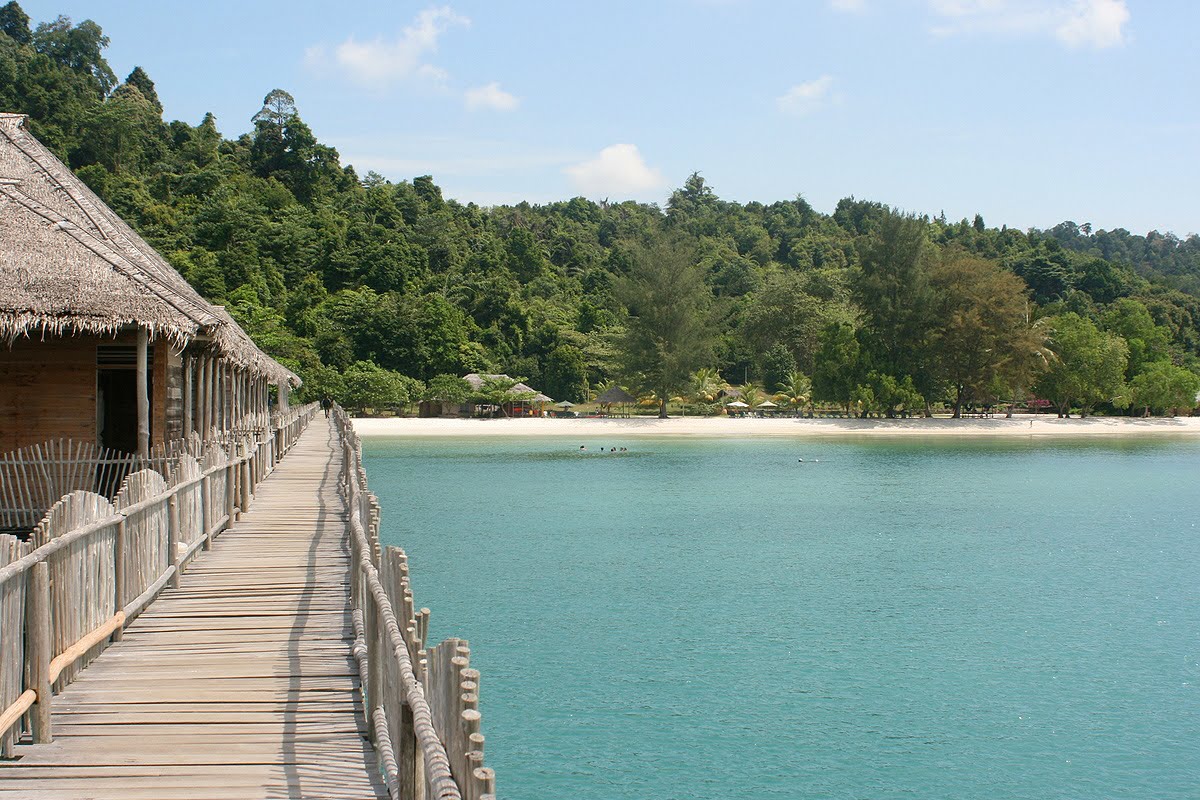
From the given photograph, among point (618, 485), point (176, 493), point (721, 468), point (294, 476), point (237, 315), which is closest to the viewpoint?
point (176, 493)

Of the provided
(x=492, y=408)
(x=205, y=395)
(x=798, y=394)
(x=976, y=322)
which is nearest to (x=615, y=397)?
(x=492, y=408)

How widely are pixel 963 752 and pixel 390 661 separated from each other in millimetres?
7286

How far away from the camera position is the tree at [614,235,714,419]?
2552 inches

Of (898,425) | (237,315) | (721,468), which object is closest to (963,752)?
(721,468)

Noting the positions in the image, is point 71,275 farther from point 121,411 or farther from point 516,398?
point 516,398

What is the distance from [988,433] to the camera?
198ft

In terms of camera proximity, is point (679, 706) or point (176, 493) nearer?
point (176, 493)

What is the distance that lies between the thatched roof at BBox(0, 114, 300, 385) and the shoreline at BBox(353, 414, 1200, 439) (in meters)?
38.6

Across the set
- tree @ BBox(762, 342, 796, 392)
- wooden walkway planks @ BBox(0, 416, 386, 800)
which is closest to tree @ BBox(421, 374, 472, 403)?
tree @ BBox(762, 342, 796, 392)

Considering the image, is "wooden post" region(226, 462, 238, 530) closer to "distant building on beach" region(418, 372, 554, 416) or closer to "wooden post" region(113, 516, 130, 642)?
"wooden post" region(113, 516, 130, 642)

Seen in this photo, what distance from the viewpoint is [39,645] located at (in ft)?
17.1

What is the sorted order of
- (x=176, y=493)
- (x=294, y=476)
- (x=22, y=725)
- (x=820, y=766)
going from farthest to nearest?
(x=294, y=476), (x=820, y=766), (x=176, y=493), (x=22, y=725)

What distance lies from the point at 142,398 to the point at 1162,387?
6746 cm

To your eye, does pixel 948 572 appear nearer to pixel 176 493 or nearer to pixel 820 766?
pixel 820 766
